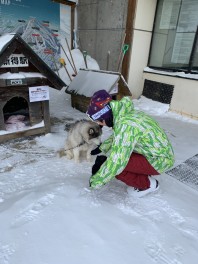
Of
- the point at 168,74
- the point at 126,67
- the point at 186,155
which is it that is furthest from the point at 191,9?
the point at 186,155

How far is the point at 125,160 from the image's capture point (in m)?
2.06

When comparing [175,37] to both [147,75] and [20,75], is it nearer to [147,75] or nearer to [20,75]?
[147,75]

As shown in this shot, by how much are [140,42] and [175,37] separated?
3.35 ft

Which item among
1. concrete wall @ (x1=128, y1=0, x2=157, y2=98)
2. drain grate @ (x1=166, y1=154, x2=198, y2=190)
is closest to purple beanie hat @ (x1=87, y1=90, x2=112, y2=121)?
drain grate @ (x1=166, y1=154, x2=198, y2=190)

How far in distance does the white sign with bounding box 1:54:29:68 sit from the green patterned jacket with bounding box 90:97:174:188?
6.90ft

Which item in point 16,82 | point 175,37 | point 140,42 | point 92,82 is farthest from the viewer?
point 140,42

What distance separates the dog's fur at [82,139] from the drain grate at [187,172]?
1239 millimetres

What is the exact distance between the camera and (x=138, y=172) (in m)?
2.29

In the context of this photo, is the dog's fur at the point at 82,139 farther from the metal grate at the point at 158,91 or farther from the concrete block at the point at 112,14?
the concrete block at the point at 112,14

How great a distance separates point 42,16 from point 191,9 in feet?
14.8

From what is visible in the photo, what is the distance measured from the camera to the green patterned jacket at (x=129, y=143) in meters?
2.04

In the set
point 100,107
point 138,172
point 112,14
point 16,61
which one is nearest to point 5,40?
point 16,61

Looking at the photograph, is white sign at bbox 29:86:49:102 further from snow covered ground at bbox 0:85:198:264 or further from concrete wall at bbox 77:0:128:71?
concrete wall at bbox 77:0:128:71

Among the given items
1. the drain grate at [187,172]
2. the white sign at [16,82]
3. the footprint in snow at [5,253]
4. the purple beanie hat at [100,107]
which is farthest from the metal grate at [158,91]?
the footprint in snow at [5,253]
